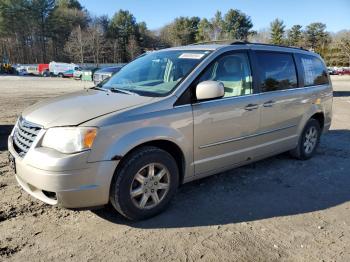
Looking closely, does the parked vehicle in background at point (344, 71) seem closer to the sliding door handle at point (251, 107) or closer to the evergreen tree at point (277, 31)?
the evergreen tree at point (277, 31)

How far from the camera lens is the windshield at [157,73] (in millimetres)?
4121

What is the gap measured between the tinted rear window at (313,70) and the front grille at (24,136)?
4.24 m

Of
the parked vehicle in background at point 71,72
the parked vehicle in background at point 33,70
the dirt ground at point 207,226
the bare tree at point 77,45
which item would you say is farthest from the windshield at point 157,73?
the bare tree at point 77,45

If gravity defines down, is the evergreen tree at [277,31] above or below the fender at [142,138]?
above

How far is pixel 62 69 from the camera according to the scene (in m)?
56.0

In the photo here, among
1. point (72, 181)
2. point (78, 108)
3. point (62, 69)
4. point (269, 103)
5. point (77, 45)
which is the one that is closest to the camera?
point (72, 181)

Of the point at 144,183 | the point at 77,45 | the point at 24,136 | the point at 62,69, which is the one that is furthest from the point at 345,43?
the point at 24,136

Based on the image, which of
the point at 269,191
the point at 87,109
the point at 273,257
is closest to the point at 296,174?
the point at 269,191

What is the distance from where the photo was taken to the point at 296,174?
17.7 feet

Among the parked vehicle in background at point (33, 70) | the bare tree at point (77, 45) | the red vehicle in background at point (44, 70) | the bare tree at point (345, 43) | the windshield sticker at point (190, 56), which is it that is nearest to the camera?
the windshield sticker at point (190, 56)

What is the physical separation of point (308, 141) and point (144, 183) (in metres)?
3.54

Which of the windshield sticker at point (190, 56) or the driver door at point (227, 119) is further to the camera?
the windshield sticker at point (190, 56)

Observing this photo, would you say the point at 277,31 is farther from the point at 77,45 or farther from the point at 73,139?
the point at 73,139

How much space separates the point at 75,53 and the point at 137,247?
267ft
